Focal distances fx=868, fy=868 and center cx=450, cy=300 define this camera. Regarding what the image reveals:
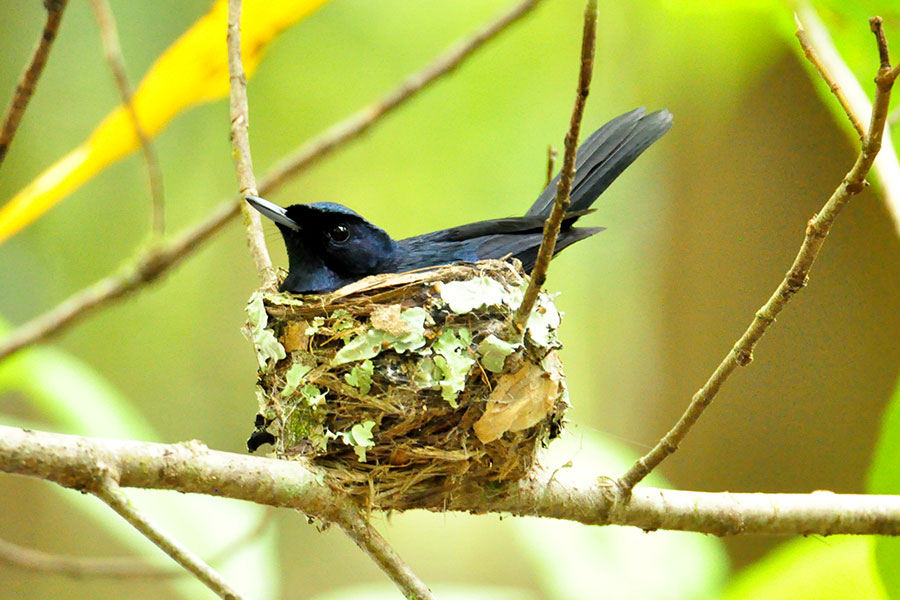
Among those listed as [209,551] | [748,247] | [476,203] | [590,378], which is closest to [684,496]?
[209,551]

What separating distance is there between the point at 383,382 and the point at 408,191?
19.9 ft

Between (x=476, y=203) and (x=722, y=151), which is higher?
(x=476, y=203)

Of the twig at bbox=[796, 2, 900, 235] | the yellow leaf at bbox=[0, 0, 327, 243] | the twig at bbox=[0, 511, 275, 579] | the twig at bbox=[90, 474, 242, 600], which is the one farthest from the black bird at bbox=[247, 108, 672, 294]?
the twig at bbox=[90, 474, 242, 600]

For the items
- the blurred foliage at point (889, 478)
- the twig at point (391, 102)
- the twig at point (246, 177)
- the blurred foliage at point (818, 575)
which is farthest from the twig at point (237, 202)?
the blurred foliage at point (818, 575)

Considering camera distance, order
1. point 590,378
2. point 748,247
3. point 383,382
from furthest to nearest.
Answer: point 590,378, point 748,247, point 383,382

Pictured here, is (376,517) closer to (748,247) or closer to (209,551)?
(209,551)

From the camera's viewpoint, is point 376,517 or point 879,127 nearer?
point 879,127

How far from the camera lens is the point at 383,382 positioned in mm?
2377

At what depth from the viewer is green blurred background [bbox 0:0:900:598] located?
4.14 metres

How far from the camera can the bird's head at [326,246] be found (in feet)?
9.53

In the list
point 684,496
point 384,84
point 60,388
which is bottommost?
point 684,496

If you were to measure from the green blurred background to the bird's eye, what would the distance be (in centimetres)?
101

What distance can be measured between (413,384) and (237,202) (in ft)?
2.36

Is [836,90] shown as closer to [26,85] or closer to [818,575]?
[818,575]
